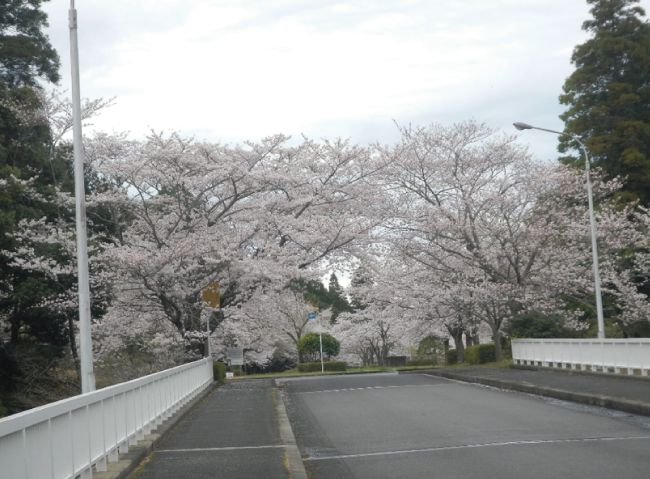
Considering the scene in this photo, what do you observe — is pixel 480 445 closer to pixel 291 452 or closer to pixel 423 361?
pixel 291 452

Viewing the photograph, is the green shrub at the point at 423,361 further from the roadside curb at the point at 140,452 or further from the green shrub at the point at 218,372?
the roadside curb at the point at 140,452

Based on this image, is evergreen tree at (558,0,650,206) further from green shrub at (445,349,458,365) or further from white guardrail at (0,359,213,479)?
white guardrail at (0,359,213,479)

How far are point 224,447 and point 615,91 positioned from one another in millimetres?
38624

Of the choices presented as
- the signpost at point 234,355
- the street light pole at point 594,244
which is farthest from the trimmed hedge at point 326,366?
the street light pole at point 594,244

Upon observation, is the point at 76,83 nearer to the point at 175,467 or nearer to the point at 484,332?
the point at 175,467

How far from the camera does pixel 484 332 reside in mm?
49281

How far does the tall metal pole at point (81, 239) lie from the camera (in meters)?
11.7

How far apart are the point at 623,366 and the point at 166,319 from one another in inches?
635

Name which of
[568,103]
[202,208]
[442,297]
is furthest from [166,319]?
[568,103]

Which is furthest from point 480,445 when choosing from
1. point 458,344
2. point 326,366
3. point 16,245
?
point 326,366

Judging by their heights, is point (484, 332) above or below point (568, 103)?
below

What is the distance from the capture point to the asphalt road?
877 cm

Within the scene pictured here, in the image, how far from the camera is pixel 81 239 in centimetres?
1233

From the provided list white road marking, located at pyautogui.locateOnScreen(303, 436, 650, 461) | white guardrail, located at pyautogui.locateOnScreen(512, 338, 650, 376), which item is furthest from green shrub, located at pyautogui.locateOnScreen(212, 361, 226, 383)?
white road marking, located at pyautogui.locateOnScreen(303, 436, 650, 461)
